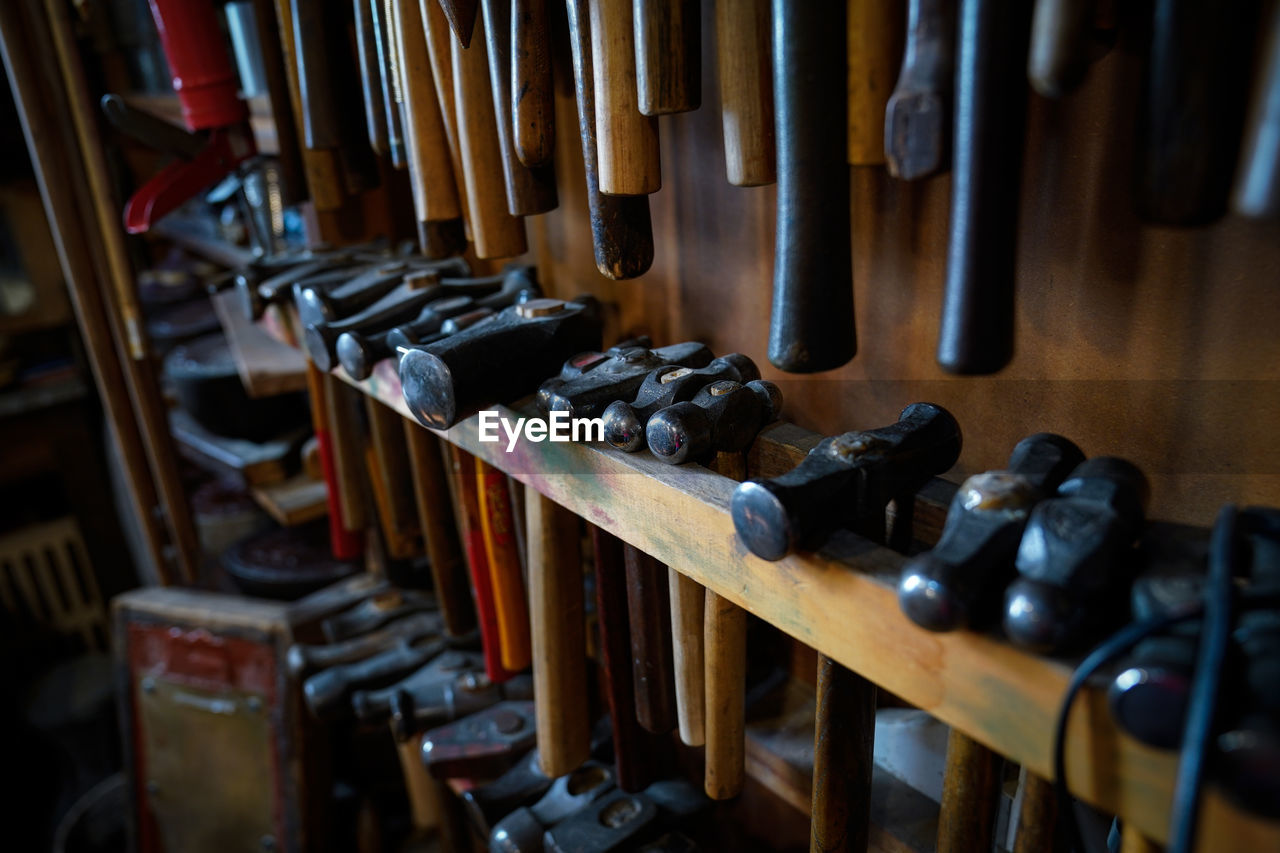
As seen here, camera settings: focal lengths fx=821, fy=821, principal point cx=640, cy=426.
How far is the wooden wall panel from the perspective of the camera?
0.54m

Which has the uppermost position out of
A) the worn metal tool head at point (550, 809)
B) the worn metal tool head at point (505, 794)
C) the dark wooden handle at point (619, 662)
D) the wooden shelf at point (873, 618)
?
the wooden shelf at point (873, 618)

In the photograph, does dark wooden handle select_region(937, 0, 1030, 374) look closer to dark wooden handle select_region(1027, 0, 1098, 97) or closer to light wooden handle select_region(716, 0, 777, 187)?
dark wooden handle select_region(1027, 0, 1098, 97)

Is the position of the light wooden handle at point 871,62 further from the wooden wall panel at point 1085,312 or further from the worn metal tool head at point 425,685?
the worn metal tool head at point 425,685

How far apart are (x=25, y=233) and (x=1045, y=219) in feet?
10.1

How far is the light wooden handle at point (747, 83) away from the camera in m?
0.50

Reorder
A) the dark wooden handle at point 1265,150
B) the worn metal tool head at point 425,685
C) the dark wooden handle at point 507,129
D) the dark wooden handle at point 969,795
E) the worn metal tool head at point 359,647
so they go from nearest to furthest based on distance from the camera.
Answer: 1. the dark wooden handle at point 1265,150
2. the dark wooden handle at point 969,795
3. the dark wooden handle at point 507,129
4. the worn metal tool head at point 425,685
5. the worn metal tool head at point 359,647

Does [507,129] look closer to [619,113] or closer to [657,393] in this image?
[619,113]

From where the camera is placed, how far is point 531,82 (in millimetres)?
625

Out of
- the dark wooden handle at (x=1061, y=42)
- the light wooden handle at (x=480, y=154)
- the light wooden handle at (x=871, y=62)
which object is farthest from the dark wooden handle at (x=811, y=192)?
the light wooden handle at (x=480, y=154)

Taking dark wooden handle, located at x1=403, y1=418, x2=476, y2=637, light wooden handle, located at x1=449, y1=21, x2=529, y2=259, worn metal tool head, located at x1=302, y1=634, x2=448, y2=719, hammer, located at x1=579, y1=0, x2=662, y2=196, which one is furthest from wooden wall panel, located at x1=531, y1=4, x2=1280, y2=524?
worn metal tool head, located at x1=302, y1=634, x2=448, y2=719

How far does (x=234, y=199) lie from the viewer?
71.4 inches

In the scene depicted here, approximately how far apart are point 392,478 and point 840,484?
0.73m

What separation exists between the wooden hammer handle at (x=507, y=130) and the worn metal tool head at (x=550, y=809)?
64 centimetres

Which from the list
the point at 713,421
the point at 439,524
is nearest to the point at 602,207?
the point at 713,421
